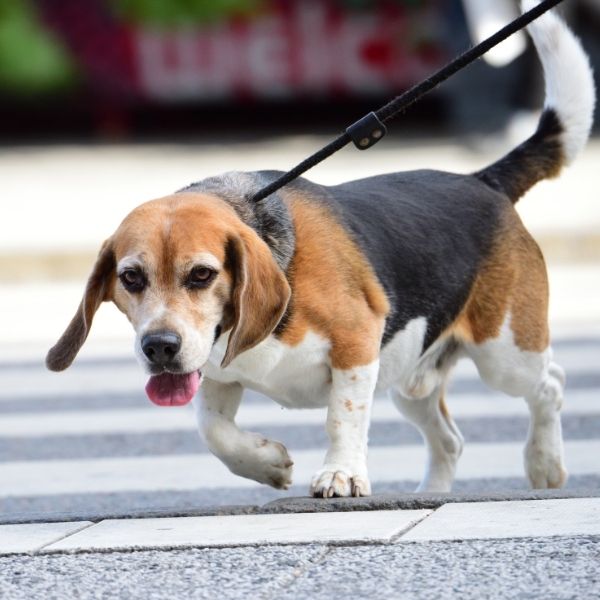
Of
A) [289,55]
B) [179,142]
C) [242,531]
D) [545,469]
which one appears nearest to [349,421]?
[242,531]

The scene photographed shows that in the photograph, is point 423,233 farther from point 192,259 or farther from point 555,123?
point 192,259

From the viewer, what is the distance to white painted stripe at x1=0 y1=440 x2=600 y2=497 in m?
5.46

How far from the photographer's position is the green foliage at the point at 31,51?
21062mm

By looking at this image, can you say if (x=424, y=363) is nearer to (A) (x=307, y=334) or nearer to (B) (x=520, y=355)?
(B) (x=520, y=355)

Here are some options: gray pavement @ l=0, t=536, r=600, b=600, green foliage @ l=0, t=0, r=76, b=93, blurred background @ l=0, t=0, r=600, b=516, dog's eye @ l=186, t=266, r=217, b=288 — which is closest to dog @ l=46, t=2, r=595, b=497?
dog's eye @ l=186, t=266, r=217, b=288

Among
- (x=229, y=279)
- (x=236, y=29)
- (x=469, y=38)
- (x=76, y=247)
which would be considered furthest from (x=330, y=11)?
(x=229, y=279)

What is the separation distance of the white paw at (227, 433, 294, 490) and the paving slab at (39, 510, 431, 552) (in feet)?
1.41

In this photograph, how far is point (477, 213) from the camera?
511 cm

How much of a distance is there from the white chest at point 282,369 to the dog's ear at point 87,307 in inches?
14.4

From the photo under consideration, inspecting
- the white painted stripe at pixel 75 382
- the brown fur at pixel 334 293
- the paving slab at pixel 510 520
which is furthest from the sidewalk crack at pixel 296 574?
the white painted stripe at pixel 75 382

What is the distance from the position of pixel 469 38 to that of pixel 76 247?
7.66m

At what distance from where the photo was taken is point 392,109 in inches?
182

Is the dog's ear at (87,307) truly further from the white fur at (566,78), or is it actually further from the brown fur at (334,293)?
the white fur at (566,78)

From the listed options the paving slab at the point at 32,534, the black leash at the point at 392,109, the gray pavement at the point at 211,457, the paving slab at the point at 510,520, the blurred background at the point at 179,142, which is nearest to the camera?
the gray pavement at the point at 211,457
